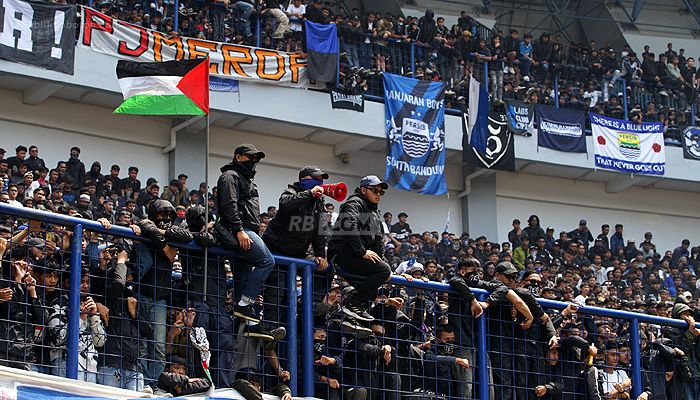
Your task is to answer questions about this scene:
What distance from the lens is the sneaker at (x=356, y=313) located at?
427 inches

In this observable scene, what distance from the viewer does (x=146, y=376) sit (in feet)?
32.6

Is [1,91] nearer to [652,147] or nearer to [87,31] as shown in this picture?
[87,31]

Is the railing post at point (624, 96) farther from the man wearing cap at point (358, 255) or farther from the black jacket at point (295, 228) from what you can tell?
the black jacket at point (295, 228)

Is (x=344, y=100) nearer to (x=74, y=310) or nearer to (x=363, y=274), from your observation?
(x=363, y=274)

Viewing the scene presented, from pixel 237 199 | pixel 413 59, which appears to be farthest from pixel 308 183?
pixel 413 59

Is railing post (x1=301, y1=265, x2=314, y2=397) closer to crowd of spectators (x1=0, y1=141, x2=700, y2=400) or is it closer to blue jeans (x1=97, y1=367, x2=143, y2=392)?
crowd of spectators (x1=0, y1=141, x2=700, y2=400)

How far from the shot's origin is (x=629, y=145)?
90.5 ft

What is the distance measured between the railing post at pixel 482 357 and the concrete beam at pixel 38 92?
12296 millimetres

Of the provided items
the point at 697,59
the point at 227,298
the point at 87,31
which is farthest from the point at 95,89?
the point at 697,59

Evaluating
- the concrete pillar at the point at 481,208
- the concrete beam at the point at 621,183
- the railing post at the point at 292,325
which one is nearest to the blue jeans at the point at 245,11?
the concrete pillar at the point at 481,208

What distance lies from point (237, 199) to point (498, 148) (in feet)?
52.1

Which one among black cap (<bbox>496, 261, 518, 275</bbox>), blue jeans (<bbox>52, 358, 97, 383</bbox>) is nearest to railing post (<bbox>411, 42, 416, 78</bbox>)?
black cap (<bbox>496, 261, 518, 275</bbox>)

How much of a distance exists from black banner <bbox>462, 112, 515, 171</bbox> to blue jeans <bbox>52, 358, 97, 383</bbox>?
16596 mm

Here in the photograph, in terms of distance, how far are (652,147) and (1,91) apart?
1408 cm
